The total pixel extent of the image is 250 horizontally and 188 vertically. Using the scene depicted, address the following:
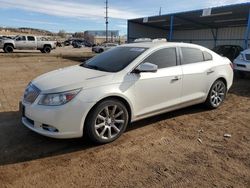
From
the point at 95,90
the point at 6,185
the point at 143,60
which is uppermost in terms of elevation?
the point at 143,60

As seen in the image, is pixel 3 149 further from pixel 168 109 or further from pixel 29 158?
pixel 168 109

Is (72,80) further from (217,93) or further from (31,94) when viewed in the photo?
(217,93)

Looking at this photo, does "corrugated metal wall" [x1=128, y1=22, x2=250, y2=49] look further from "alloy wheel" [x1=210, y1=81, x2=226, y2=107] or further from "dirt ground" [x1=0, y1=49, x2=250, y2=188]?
A: "dirt ground" [x1=0, y1=49, x2=250, y2=188]

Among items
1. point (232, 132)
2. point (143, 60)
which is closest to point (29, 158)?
point (143, 60)

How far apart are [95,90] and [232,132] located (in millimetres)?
2633

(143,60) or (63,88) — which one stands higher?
(143,60)

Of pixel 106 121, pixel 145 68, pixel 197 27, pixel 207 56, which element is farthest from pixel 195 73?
pixel 197 27

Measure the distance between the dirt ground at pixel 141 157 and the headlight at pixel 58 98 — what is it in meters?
0.74

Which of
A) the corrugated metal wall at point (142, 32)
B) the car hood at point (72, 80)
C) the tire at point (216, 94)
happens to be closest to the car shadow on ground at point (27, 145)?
the car hood at point (72, 80)

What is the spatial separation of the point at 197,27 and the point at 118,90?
2717 cm

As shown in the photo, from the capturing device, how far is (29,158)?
3842 mm

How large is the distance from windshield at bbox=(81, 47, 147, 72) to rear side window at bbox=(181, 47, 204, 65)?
0.97 meters

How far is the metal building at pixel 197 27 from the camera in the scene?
22922 millimetres

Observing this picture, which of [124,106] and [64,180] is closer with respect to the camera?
[64,180]
